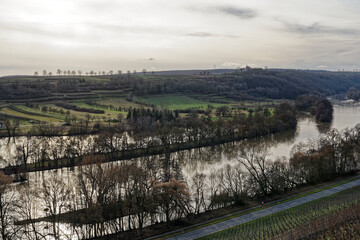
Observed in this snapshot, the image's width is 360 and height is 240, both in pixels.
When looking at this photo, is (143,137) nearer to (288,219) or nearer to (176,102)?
(288,219)

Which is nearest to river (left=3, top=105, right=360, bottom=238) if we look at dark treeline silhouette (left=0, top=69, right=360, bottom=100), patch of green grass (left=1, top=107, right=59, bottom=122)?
patch of green grass (left=1, top=107, right=59, bottom=122)

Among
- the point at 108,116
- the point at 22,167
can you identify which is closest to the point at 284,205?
the point at 22,167

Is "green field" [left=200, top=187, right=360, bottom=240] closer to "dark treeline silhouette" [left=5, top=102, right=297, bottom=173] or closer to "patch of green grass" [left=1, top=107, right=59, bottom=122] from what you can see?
"dark treeline silhouette" [left=5, top=102, right=297, bottom=173]

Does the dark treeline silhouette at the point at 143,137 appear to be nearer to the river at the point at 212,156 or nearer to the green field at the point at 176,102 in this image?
the river at the point at 212,156

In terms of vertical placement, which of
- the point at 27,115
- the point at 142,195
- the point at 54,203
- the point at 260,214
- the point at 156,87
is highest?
the point at 156,87

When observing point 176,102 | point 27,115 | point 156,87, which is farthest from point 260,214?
point 156,87

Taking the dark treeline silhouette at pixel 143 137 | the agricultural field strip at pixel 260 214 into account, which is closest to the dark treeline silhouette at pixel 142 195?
the agricultural field strip at pixel 260 214

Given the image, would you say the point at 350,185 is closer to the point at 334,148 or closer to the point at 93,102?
the point at 334,148
